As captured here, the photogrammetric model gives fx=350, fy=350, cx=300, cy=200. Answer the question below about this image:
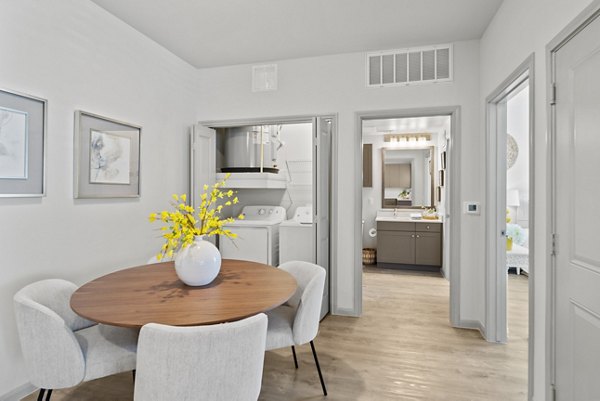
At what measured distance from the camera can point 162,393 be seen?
49.4 inches

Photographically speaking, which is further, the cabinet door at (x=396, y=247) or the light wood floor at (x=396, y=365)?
the cabinet door at (x=396, y=247)

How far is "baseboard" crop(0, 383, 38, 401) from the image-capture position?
206 cm

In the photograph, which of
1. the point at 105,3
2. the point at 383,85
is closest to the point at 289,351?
the point at 383,85

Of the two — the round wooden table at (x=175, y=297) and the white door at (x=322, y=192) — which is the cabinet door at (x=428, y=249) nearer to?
A: the white door at (x=322, y=192)

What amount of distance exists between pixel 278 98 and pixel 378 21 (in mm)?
1280

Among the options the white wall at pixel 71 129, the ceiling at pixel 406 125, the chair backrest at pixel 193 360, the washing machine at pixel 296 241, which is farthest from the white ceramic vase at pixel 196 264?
the ceiling at pixel 406 125

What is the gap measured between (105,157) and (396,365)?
2700 millimetres

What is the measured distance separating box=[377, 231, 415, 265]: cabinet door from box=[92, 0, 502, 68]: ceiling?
3181mm

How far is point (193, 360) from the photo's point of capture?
4.08 ft

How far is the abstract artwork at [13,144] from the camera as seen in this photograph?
199cm

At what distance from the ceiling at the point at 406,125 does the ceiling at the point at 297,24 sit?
1995mm

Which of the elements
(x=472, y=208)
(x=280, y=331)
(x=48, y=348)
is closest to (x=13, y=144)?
(x=48, y=348)

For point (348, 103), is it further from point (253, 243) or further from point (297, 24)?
point (253, 243)

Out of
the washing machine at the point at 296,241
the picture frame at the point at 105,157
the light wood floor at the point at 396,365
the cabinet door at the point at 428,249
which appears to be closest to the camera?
the light wood floor at the point at 396,365
